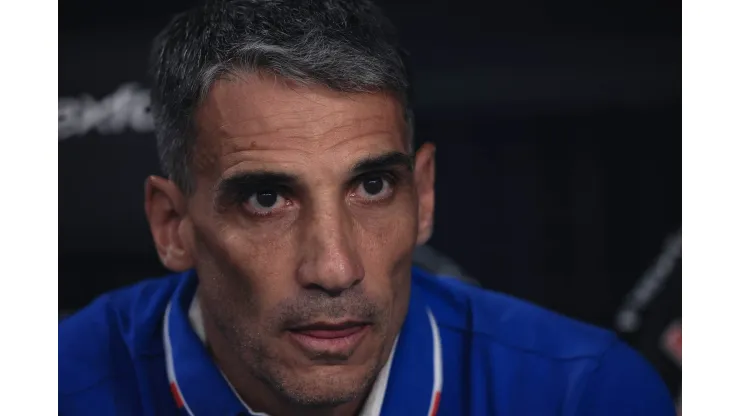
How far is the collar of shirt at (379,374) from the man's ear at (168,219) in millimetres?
109

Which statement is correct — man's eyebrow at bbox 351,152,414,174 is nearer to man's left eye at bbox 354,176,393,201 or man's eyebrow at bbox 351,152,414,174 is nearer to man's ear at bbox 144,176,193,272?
man's left eye at bbox 354,176,393,201

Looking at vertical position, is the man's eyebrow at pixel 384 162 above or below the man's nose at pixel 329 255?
above

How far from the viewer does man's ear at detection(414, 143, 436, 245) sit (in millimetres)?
1190

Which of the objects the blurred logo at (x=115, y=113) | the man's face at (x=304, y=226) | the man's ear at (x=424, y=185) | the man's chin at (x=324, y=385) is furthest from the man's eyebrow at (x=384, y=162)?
the blurred logo at (x=115, y=113)

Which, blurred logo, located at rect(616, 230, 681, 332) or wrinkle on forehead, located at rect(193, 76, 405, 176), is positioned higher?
wrinkle on forehead, located at rect(193, 76, 405, 176)

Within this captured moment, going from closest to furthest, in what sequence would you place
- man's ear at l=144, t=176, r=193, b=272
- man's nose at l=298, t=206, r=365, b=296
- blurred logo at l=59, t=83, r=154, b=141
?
man's nose at l=298, t=206, r=365, b=296, man's ear at l=144, t=176, r=193, b=272, blurred logo at l=59, t=83, r=154, b=141

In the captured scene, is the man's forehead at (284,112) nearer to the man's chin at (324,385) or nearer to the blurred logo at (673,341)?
the man's chin at (324,385)

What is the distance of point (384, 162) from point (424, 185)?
0.61 feet

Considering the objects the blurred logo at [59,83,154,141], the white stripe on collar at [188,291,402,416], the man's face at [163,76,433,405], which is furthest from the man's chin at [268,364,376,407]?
the blurred logo at [59,83,154,141]

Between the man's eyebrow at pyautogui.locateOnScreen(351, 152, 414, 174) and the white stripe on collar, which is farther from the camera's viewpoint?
the white stripe on collar

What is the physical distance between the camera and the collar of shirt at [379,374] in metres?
1.15

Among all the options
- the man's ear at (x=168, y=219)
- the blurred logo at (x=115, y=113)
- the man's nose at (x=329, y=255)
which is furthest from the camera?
Answer: the blurred logo at (x=115, y=113)

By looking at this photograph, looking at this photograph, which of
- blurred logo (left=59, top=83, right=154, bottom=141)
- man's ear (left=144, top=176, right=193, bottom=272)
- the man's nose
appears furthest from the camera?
blurred logo (left=59, top=83, right=154, bottom=141)

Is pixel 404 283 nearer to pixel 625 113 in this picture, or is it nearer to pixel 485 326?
pixel 485 326
